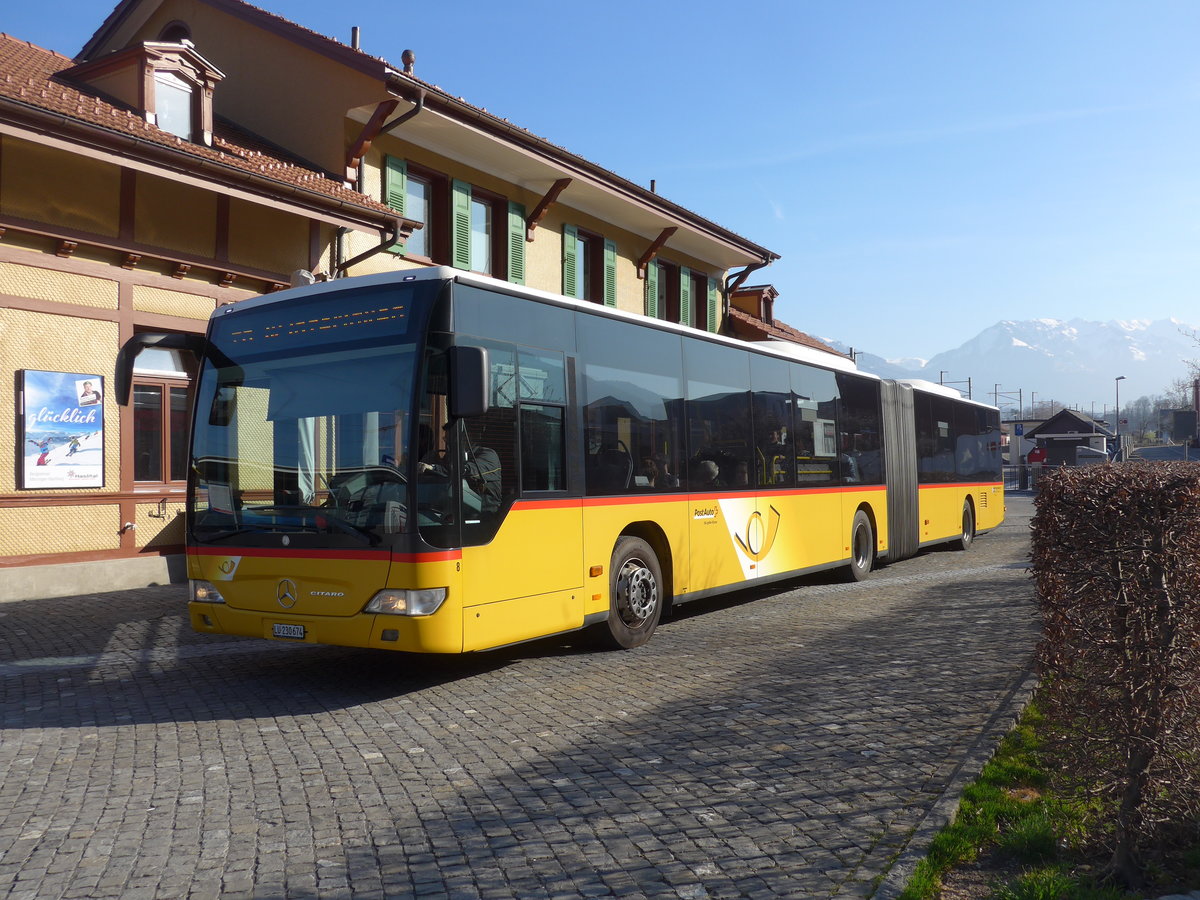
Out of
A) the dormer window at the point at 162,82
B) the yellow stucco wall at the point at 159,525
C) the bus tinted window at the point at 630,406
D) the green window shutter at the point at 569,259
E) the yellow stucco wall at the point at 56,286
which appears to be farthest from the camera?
the green window shutter at the point at 569,259

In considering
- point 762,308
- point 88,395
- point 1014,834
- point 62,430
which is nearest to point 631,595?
point 1014,834

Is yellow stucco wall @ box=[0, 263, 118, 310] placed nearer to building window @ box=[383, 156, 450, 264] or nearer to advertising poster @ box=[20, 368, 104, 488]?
advertising poster @ box=[20, 368, 104, 488]

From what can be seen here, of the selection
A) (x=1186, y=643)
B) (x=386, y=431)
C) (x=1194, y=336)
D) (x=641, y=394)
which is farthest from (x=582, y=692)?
(x=1194, y=336)

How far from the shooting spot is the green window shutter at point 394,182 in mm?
18219

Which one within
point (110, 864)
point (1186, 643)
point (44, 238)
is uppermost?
point (44, 238)

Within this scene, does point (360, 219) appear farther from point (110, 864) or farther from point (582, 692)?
point (110, 864)

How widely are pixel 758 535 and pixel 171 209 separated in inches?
366

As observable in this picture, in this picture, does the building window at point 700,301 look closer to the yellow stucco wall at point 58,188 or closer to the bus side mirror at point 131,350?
the yellow stucco wall at point 58,188

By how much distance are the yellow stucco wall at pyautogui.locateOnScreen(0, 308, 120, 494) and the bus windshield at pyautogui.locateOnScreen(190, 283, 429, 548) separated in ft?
20.7

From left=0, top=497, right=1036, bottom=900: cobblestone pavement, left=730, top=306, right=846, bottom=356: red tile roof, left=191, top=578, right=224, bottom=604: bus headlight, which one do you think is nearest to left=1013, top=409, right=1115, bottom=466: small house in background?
left=730, top=306, right=846, bottom=356: red tile roof

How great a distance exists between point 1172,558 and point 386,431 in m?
4.79

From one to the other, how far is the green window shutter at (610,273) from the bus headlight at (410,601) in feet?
58.7

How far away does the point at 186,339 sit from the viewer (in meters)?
8.11

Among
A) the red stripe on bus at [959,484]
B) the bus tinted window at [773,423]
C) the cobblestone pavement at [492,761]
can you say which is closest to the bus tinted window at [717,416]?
the bus tinted window at [773,423]
